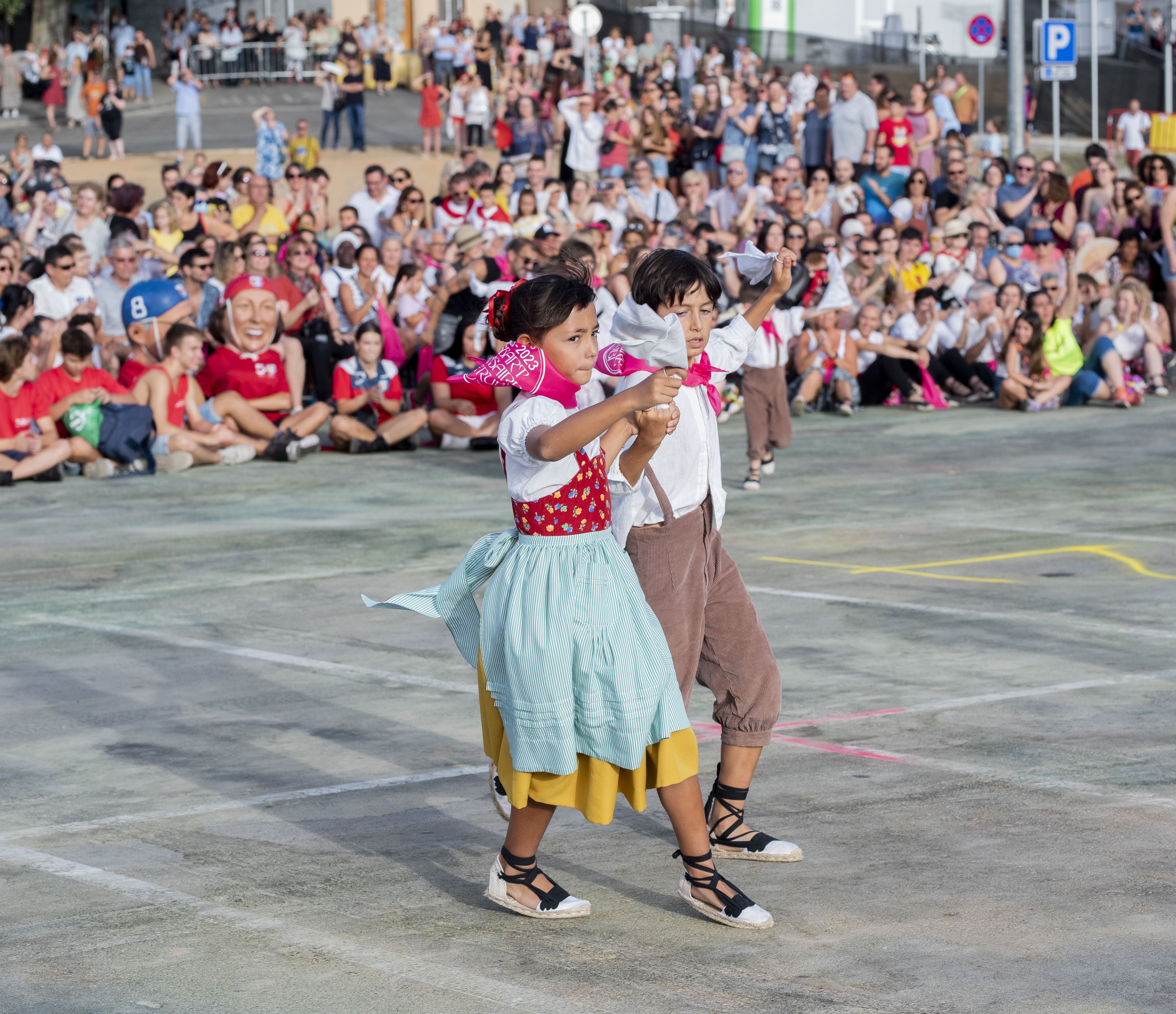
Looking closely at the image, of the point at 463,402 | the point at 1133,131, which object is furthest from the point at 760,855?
the point at 1133,131

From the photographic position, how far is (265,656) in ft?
26.0

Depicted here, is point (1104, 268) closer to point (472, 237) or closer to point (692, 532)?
point (472, 237)

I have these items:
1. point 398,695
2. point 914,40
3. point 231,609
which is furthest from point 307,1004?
point 914,40

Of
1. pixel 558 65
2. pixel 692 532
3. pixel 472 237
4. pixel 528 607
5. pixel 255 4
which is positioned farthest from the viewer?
pixel 255 4

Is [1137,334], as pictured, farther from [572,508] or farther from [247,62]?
[247,62]

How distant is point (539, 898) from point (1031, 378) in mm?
13745

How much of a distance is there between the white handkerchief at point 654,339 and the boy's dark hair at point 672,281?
2.01 ft

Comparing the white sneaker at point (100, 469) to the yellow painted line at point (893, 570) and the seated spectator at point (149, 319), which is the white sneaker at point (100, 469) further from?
the yellow painted line at point (893, 570)

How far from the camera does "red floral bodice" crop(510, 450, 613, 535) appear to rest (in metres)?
4.55

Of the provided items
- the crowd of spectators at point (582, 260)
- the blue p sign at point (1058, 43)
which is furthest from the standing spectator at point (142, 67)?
the blue p sign at point (1058, 43)

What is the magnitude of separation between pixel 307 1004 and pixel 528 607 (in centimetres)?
112

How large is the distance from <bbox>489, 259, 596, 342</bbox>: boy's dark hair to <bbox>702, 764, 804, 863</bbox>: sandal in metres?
1.44

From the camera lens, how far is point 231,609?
354 inches

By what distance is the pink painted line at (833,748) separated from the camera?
6.04 metres
